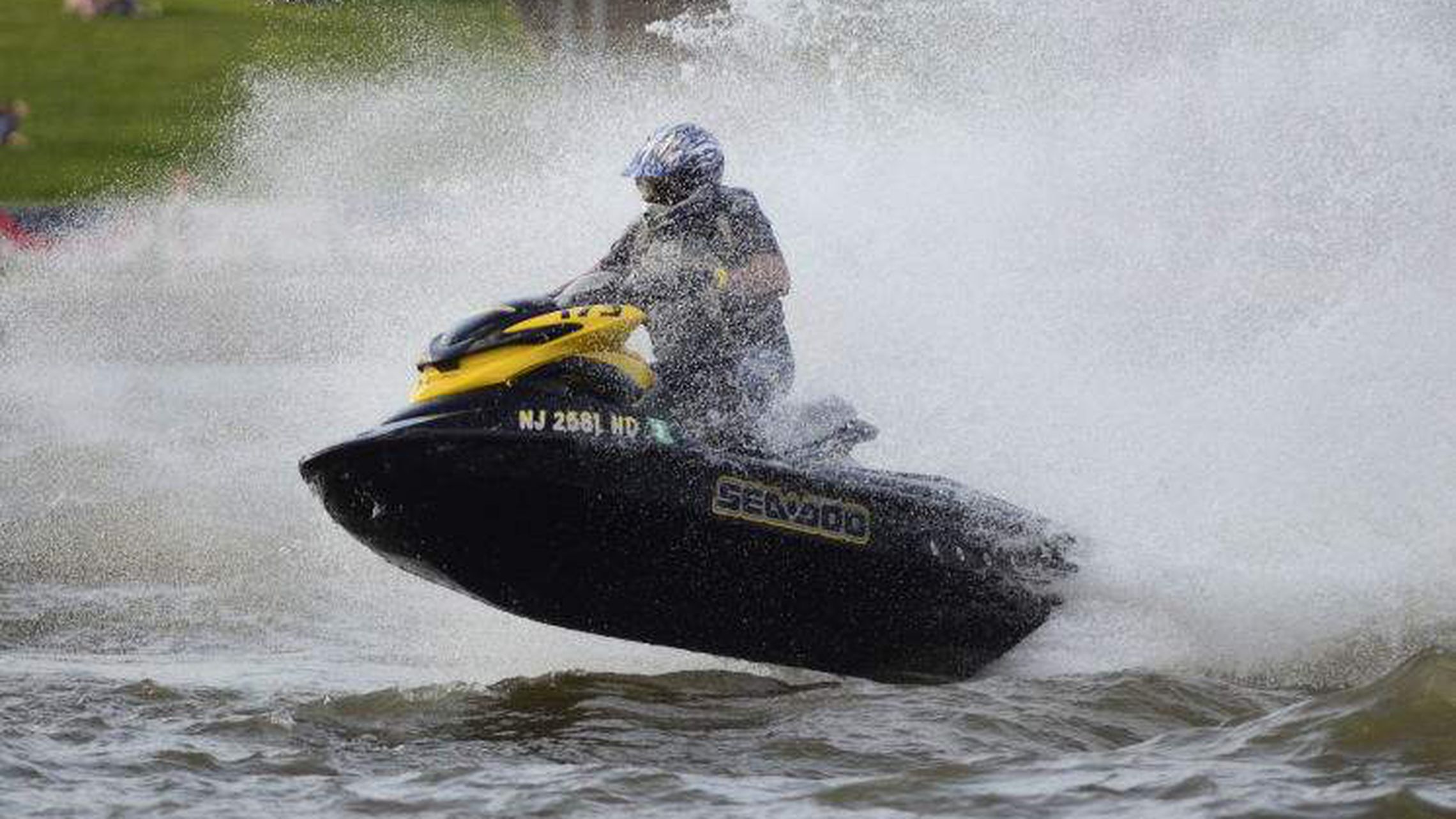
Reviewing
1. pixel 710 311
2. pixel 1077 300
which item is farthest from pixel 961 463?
pixel 1077 300

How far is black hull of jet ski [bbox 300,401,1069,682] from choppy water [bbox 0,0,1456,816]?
0.24m

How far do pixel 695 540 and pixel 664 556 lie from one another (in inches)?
4.5

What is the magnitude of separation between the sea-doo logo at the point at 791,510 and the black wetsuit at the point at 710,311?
30 centimetres

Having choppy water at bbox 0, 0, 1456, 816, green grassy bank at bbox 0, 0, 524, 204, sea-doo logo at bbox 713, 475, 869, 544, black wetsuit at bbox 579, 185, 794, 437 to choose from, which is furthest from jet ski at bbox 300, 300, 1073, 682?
green grassy bank at bbox 0, 0, 524, 204

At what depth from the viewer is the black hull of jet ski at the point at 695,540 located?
728 centimetres

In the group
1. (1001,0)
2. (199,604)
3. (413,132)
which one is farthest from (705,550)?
(413,132)

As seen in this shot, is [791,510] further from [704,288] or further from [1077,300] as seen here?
[1077,300]

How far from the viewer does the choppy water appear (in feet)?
22.1

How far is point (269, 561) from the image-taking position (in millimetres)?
10672

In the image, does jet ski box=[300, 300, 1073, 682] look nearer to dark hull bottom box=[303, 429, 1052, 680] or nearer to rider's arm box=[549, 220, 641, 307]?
dark hull bottom box=[303, 429, 1052, 680]

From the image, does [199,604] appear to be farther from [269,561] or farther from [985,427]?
[985,427]

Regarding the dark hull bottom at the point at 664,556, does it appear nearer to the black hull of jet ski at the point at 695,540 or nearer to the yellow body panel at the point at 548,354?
the black hull of jet ski at the point at 695,540

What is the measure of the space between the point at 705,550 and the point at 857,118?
5839 mm

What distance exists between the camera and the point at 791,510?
7730 mm
